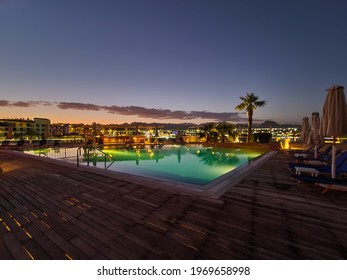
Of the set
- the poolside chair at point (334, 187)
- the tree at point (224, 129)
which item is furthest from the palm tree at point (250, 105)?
the poolside chair at point (334, 187)

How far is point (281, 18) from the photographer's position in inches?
610

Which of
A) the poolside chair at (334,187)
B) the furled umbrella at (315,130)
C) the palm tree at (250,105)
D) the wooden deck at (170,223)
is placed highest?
the palm tree at (250,105)

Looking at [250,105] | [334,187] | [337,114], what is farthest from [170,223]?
[250,105]

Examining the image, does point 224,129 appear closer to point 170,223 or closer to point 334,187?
point 334,187

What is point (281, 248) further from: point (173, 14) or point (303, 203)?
point (173, 14)

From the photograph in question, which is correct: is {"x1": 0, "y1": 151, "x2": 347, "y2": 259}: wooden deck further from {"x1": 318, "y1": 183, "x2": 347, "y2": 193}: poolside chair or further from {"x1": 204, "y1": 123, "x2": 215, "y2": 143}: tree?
{"x1": 204, "y1": 123, "x2": 215, "y2": 143}: tree

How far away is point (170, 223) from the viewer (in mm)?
2799

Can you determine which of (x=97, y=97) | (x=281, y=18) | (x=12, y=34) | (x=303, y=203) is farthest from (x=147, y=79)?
(x=303, y=203)

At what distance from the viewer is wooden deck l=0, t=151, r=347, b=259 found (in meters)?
2.14

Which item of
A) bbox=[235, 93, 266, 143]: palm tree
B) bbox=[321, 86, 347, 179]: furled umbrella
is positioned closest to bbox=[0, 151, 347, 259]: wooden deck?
bbox=[321, 86, 347, 179]: furled umbrella

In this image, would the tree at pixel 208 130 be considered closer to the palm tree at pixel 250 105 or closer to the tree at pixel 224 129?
the tree at pixel 224 129

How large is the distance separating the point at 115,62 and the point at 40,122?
75.6 meters

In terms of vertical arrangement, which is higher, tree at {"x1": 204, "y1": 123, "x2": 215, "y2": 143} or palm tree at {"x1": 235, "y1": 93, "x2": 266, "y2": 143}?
palm tree at {"x1": 235, "y1": 93, "x2": 266, "y2": 143}

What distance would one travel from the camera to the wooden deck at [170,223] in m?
2.14
